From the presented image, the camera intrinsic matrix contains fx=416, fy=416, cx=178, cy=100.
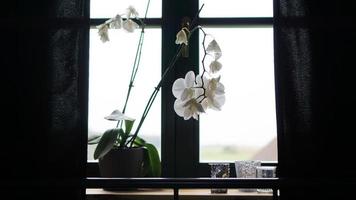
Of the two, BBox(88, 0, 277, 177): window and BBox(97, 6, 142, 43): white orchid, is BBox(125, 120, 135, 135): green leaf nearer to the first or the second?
BBox(88, 0, 277, 177): window

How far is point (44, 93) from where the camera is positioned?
1.28 metres

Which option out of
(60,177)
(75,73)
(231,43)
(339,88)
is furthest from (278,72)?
(60,177)

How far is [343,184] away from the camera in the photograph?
105 centimetres

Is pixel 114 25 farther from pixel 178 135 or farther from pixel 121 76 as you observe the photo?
pixel 178 135

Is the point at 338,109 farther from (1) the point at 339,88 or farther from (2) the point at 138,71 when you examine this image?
(2) the point at 138,71

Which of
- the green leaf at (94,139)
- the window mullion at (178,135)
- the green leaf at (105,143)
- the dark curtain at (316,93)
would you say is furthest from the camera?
the window mullion at (178,135)

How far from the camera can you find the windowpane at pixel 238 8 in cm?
172

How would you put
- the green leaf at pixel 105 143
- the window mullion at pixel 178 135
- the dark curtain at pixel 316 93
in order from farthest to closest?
1. the window mullion at pixel 178 135
2. the green leaf at pixel 105 143
3. the dark curtain at pixel 316 93

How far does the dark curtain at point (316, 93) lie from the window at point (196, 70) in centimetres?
43

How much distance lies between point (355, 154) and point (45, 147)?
92 cm

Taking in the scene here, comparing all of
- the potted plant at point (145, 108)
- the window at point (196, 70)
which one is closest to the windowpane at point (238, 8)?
the window at point (196, 70)

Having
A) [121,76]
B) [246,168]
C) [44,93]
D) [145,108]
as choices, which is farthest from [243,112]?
[44,93]

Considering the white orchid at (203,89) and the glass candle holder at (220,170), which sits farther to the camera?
the glass candle holder at (220,170)

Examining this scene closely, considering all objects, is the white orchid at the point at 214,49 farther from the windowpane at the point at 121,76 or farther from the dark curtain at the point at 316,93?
the windowpane at the point at 121,76
